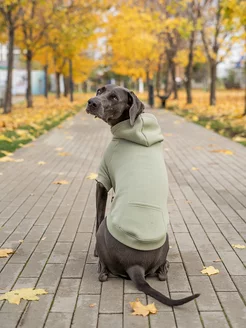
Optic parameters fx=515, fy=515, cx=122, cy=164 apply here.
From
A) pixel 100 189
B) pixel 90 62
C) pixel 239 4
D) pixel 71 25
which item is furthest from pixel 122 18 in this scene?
pixel 100 189

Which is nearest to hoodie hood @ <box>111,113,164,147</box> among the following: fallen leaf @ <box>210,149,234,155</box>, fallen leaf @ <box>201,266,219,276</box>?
fallen leaf @ <box>201,266,219,276</box>

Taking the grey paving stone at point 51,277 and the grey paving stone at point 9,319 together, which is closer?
the grey paving stone at point 9,319

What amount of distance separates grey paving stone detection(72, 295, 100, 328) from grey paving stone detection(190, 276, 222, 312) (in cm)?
72

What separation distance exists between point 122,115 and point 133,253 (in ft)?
3.36

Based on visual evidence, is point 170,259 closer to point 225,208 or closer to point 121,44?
point 225,208

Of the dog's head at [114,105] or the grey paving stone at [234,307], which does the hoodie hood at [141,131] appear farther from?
the grey paving stone at [234,307]

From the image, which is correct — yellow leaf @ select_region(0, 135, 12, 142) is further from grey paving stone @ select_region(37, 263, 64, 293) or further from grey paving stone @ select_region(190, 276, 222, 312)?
grey paving stone @ select_region(190, 276, 222, 312)

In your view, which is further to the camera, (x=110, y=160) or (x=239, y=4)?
(x=239, y=4)

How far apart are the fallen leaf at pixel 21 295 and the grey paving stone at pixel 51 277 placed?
10 cm

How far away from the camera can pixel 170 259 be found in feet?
14.8

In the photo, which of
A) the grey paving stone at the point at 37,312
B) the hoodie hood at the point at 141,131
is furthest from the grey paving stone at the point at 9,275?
the hoodie hood at the point at 141,131

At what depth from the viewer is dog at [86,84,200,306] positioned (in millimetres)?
3666

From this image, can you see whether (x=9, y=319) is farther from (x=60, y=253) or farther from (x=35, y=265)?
(x=60, y=253)

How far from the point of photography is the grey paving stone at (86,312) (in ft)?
10.7
